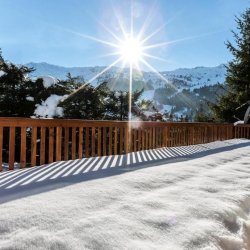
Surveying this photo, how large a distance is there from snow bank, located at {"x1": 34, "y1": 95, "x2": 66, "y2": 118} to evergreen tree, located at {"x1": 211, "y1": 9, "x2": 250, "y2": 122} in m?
11.5

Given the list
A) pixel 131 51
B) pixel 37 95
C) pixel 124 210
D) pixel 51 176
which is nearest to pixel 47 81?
pixel 37 95

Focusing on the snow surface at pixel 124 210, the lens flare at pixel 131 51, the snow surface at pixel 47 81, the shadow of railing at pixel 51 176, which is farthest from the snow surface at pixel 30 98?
the lens flare at pixel 131 51

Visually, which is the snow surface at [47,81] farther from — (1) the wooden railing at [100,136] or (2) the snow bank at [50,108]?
(1) the wooden railing at [100,136]

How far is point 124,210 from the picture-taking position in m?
2.80

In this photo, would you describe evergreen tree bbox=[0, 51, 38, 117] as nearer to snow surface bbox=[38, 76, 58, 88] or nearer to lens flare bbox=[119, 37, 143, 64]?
snow surface bbox=[38, 76, 58, 88]

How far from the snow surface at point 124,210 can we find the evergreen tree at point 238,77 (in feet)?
60.2

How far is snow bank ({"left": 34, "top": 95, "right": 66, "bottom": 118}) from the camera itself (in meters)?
16.1

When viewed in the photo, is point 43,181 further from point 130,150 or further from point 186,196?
point 130,150

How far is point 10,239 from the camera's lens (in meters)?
2.14

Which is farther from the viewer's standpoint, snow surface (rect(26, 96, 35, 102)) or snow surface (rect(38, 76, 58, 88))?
snow surface (rect(38, 76, 58, 88))

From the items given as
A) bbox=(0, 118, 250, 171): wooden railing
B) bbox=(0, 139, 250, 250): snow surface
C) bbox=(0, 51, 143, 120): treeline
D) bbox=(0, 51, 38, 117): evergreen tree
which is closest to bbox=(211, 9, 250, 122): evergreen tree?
bbox=(0, 118, 250, 171): wooden railing

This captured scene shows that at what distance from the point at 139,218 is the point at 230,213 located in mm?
869

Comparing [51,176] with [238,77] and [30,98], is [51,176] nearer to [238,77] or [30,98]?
[30,98]

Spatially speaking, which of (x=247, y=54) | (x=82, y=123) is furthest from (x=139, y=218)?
(x=247, y=54)
